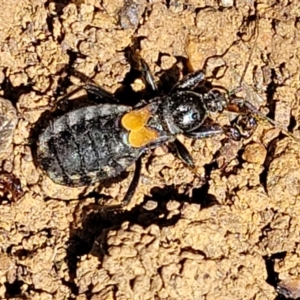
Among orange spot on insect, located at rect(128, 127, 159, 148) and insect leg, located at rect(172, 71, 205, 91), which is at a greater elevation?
insect leg, located at rect(172, 71, 205, 91)

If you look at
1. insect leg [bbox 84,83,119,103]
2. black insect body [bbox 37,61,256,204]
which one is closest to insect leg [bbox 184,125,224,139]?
black insect body [bbox 37,61,256,204]

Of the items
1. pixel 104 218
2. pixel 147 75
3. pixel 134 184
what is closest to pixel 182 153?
pixel 134 184

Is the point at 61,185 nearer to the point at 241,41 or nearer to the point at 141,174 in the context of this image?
the point at 141,174

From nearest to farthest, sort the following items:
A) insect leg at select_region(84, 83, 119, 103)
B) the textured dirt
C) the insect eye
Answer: the textured dirt < insect leg at select_region(84, 83, 119, 103) < the insect eye

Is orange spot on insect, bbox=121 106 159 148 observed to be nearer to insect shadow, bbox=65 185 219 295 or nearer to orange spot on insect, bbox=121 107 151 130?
orange spot on insect, bbox=121 107 151 130

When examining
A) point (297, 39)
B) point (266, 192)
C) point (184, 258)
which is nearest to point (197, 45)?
point (297, 39)

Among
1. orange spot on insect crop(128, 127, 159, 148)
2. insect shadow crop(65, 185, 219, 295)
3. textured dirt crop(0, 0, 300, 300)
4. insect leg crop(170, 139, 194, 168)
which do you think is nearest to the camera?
textured dirt crop(0, 0, 300, 300)

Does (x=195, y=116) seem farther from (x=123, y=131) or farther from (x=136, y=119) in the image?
(x=123, y=131)
